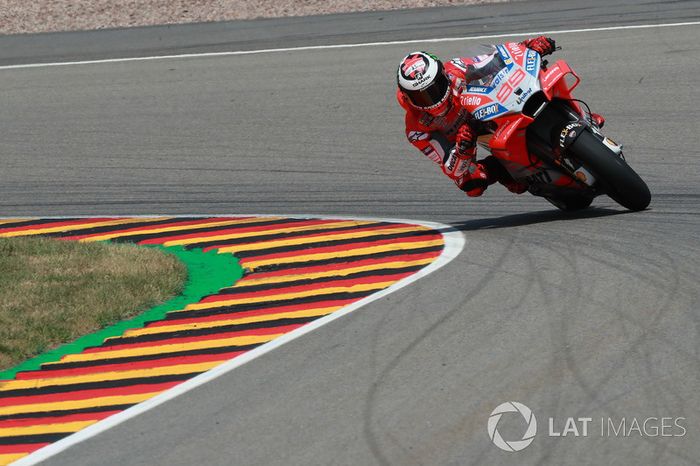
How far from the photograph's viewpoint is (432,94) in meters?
9.58

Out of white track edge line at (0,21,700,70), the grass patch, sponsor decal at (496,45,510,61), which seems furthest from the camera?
white track edge line at (0,21,700,70)

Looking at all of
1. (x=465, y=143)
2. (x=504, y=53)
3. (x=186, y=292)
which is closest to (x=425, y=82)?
(x=465, y=143)

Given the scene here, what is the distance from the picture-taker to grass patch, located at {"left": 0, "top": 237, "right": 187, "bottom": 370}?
26.5 ft

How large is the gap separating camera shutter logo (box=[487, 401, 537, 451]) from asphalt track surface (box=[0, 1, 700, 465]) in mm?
43

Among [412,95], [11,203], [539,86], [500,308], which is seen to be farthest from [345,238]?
[11,203]

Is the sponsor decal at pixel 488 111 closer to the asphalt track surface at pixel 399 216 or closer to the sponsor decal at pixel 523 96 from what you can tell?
the sponsor decal at pixel 523 96

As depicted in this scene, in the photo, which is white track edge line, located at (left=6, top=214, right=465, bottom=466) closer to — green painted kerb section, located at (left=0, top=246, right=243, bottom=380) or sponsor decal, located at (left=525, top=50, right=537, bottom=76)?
green painted kerb section, located at (left=0, top=246, right=243, bottom=380)

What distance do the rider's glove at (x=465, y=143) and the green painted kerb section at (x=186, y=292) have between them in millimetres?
2007

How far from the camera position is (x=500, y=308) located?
766 cm

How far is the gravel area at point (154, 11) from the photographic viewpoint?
59.1 feet

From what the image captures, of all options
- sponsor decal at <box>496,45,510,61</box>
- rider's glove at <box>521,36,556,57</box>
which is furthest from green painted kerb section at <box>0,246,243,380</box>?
rider's glove at <box>521,36,556,57</box>

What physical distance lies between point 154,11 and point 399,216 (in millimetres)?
8665

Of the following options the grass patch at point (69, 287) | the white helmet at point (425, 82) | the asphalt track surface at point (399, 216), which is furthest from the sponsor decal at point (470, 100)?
the grass patch at point (69, 287)

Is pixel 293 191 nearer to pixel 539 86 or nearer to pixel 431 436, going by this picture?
pixel 539 86
